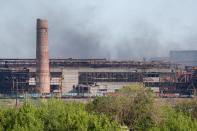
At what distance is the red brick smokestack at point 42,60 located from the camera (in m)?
52.2

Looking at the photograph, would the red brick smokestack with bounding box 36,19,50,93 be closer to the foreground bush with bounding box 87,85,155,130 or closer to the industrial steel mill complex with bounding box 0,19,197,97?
the industrial steel mill complex with bounding box 0,19,197,97

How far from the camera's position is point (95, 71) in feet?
192

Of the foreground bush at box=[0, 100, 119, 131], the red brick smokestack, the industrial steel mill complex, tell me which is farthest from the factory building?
the foreground bush at box=[0, 100, 119, 131]

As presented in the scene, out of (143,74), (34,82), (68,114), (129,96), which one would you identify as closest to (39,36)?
(34,82)

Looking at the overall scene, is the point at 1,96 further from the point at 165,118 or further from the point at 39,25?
the point at 165,118

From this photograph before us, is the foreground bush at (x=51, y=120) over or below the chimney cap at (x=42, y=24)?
below

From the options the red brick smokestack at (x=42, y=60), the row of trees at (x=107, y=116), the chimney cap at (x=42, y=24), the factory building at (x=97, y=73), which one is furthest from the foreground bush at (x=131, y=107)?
the factory building at (x=97, y=73)

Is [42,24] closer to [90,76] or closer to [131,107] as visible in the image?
[90,76]

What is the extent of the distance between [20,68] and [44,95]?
368 inches

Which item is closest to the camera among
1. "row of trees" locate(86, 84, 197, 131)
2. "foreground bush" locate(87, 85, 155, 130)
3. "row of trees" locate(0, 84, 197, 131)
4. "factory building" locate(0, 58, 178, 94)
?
"row of trees" locate(0, 84, 197, 131)

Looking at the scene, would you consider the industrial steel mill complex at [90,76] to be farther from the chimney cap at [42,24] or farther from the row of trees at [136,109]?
the row of trees at [136,109]

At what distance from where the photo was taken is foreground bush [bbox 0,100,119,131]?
59.6 ft

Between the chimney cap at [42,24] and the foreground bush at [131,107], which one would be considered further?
the chimney cap at [42,24]

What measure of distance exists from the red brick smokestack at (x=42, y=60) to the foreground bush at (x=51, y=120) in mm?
29771
